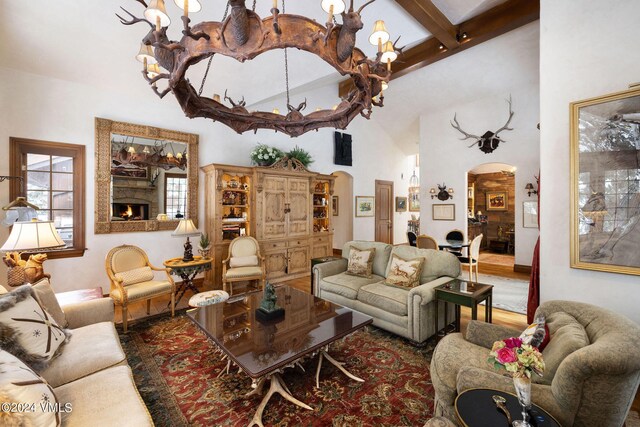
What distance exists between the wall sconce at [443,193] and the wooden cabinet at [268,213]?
346cm

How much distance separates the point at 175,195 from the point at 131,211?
2.25 ft

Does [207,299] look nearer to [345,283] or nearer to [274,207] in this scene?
[345,283]

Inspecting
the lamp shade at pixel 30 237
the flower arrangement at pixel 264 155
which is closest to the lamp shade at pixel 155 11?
the lamp shade at pixel 30 237

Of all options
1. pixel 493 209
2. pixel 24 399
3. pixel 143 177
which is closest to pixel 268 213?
pixel 143 177

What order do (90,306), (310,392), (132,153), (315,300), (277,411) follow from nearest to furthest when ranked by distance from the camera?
(277,411)
(310,392)
(90,306)
(315,300)
(132,153)

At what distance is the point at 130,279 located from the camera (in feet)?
11.7

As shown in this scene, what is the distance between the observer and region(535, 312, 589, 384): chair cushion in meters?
1.42

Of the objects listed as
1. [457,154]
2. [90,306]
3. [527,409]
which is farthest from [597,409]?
[457,154]

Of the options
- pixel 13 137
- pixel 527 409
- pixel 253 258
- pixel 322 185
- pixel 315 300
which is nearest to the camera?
pixel 527 409

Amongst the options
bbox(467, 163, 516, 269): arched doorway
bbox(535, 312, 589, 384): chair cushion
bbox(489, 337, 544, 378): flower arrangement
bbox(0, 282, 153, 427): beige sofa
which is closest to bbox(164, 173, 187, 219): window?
bbox(0, 282, 153, 427): beige sofa

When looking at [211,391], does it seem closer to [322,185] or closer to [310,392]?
[310,392]

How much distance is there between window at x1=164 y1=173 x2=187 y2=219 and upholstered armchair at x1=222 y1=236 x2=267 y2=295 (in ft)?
3.57

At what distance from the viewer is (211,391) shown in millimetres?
2211

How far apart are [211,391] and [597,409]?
2.42 m
